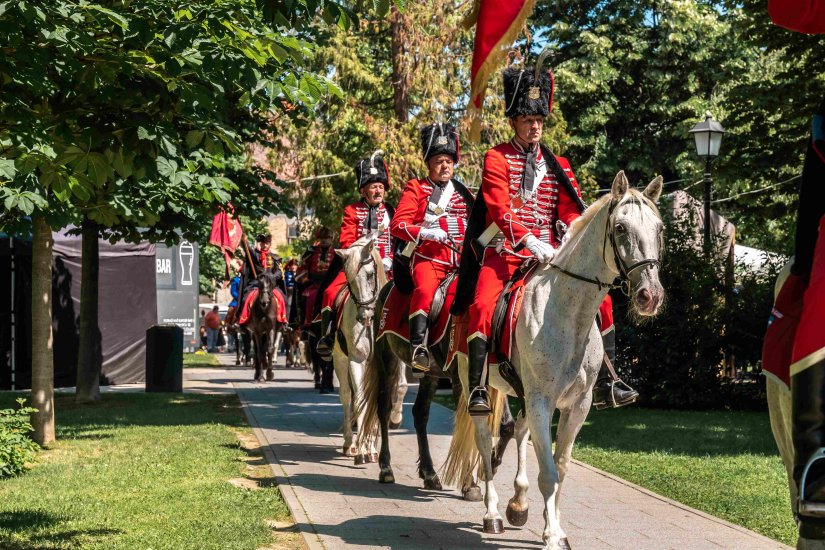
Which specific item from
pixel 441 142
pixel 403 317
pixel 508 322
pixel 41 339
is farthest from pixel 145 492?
pixel 41 339

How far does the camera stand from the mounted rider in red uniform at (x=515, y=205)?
7.95 metres

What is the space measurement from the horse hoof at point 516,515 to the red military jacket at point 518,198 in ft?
5.80

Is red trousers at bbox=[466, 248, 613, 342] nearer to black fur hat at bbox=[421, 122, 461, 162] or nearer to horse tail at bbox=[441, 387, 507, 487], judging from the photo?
horse tail at bbox=[441, 387, 507, 487]

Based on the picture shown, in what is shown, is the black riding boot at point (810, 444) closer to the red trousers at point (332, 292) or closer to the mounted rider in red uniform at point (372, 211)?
the mounted rider in red uniform at point (372, 211)

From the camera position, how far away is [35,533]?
7918 millimetres

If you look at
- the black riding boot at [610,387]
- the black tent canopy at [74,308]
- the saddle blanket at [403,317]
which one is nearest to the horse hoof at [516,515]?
the black riding boot at [610,387]

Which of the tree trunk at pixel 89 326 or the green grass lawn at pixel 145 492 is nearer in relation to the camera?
the green grass lawn at pixel 145 492

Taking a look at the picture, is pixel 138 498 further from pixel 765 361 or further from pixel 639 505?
pixel 765 361

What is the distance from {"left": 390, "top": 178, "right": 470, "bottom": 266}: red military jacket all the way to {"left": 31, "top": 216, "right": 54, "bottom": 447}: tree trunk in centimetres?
513

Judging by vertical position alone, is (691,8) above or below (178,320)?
above

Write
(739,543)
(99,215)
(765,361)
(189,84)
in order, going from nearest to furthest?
(765,361) → (189,84) → (739,543) → (99,215)

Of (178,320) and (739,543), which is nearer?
(739,543)

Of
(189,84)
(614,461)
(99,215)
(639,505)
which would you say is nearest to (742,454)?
(614,461)

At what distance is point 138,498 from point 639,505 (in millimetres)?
4000
